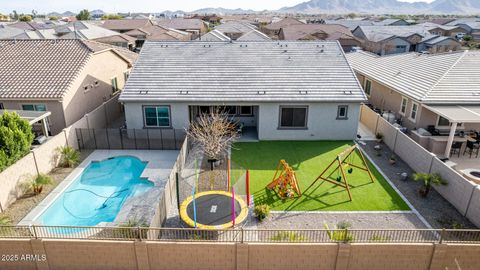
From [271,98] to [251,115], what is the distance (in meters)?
3.84

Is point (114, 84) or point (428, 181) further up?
point (114, 84)

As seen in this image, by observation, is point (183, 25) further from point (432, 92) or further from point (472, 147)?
point (472, 147)

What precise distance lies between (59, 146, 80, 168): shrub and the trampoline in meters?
8.46

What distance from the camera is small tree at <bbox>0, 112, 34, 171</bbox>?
1448cm

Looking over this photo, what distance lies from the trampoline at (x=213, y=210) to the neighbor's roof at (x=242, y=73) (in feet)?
26.4

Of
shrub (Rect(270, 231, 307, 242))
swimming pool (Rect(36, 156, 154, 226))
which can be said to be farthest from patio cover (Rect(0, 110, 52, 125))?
shrub (Rect(270, 231, 307, 242))

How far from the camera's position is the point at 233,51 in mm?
23734

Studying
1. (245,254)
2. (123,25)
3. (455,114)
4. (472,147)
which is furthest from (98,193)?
(123,25)

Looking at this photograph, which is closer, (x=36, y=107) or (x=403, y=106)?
(x=36, y=107)

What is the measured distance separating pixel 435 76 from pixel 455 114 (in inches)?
183

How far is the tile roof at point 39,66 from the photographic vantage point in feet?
66.9

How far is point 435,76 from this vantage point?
69.7 feet

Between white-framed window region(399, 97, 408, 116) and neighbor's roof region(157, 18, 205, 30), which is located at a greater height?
neighbor's roof region(157, 18, 205, 30)

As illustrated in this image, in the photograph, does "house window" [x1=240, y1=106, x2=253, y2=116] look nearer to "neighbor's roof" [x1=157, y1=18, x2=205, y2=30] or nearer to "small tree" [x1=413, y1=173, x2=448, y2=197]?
"small tree" [x1=413, y1=173, x2=448, y2=197]
